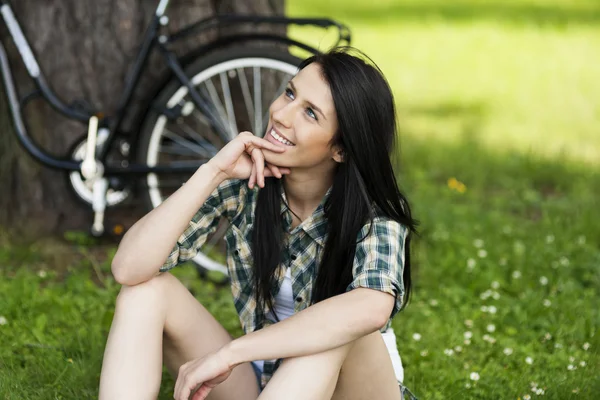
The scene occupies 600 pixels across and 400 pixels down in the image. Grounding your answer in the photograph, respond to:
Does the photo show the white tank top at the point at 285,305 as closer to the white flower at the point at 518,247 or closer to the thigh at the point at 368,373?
the thigh at the point at 368,373

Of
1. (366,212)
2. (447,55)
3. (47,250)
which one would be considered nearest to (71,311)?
(47,250)

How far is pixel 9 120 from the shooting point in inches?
151

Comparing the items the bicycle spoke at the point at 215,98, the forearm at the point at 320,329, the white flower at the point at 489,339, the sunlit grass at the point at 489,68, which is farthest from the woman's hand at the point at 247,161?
the sunlit grass at the point at 489,68

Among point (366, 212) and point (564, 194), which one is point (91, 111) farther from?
point (564, 194)

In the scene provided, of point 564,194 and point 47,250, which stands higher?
point 47,250

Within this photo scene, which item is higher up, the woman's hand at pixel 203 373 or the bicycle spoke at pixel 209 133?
the woman's hand at pixel 203 373

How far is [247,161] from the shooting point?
2533 millimetres

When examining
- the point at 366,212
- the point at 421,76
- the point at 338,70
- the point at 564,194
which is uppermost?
the point at 338,70

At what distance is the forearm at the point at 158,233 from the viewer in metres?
2.39

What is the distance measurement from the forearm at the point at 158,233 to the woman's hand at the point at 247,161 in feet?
0.12

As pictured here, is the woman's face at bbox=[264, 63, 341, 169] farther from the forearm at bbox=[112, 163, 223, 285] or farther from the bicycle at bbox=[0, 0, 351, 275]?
the bicycle at bbox=[0, 0, 351, 275]

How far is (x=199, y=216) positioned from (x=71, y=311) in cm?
102

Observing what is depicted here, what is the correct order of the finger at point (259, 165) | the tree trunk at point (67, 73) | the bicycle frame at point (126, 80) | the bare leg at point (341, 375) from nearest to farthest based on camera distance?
the bare leg at point (341, 375) → the finger at point (259, 165) → the bicycle frame at point (126, 80) → the tree trunk at point (67, 73)

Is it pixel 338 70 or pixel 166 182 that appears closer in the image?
pixel 338 70
